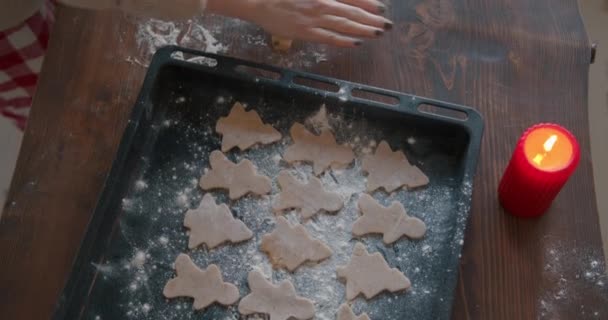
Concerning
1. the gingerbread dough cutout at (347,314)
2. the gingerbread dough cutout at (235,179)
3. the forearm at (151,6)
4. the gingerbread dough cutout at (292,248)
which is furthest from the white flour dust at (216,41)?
the gingerbread dough cutout at (347,314)

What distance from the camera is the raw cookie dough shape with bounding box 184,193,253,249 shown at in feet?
3.21

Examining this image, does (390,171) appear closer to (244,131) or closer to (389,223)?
(389,223)

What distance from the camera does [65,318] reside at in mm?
884

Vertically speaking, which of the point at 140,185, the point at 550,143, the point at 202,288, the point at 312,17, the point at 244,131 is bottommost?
the point at 202,288

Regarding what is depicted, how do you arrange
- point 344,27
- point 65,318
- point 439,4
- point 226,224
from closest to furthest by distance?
point 65,318
point 226,224
point 344,27
point 439,4

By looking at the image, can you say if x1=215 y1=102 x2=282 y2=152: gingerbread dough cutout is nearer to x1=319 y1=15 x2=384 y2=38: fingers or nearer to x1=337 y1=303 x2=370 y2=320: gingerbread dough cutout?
x1=319 y1=15 x2=384 y2=38: fingers

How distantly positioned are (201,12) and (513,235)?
0.62 metres

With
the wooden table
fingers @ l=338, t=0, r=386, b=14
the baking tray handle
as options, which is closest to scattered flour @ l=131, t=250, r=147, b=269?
the wooden table

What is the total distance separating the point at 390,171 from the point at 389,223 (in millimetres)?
90

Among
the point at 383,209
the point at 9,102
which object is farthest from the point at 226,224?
the point at 9,102

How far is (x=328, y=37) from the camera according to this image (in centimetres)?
110

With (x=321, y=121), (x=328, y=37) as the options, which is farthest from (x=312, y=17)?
(x=321, y=121)

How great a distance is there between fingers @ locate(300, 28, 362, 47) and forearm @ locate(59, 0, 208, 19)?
0.19m

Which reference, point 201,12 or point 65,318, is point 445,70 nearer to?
point 201,12
